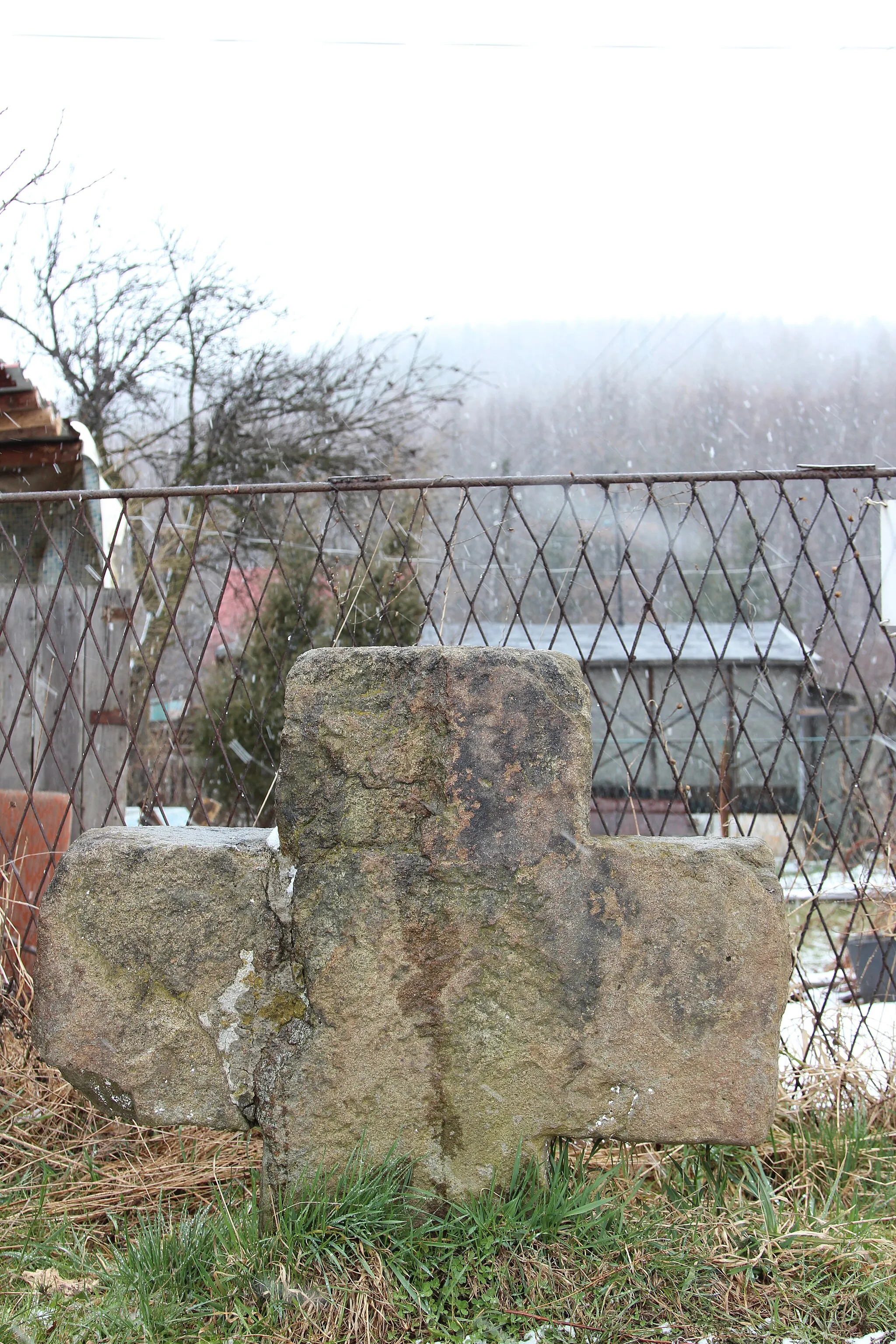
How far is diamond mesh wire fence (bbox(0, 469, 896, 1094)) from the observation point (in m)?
2.89

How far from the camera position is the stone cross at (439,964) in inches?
76.1

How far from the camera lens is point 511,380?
72.5 ft

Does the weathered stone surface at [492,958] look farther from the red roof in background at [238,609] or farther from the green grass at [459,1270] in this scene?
the red roof in background at [238,609]

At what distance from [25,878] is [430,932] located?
235 centimetres

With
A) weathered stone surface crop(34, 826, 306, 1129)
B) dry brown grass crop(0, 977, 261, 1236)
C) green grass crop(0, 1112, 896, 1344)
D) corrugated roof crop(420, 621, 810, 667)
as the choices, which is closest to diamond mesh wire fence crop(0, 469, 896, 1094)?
corrugated roof crop(420, 621, 810, 667)

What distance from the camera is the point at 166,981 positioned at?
1.99m

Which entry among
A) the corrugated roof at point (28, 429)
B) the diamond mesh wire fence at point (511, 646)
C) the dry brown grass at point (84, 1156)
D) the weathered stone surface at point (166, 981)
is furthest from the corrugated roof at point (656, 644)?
the weathered stone surface at point (166, 981)

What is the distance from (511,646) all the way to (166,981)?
7684 mm

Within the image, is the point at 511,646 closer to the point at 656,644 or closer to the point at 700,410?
the point at 656,644

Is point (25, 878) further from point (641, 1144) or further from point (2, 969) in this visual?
point (641, 1144)

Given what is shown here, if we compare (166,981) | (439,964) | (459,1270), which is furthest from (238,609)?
(459,1270)

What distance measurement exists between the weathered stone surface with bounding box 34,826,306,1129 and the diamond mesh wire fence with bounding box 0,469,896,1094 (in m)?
0.66

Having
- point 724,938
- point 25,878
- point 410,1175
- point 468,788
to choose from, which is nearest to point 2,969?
point 25,878

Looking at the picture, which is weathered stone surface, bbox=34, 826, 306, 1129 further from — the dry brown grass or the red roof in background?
the red roof in background
